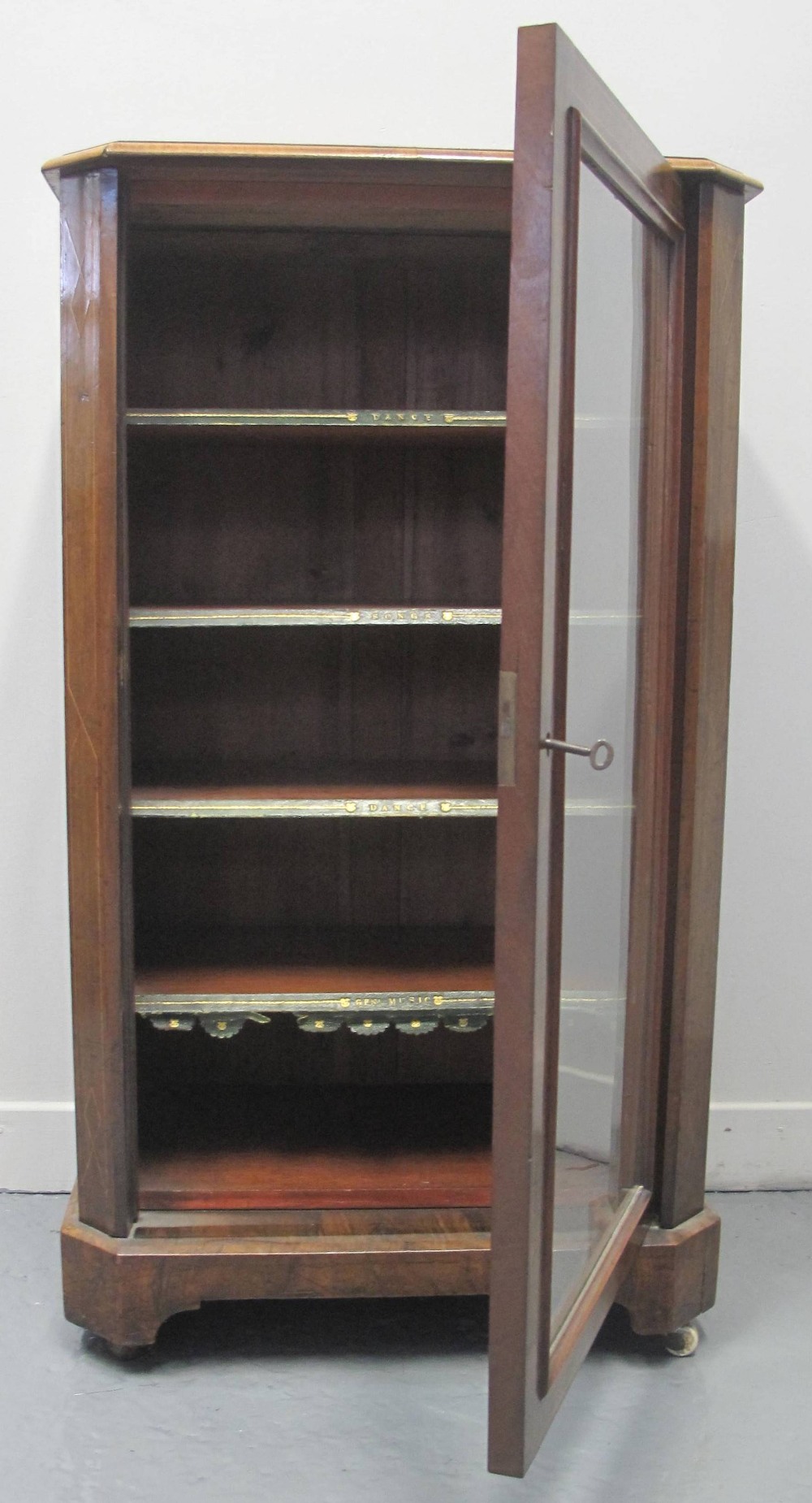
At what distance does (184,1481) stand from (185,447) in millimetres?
1412

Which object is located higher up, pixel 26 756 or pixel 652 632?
pixel 652 632

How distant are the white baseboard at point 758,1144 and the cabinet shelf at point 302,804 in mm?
870

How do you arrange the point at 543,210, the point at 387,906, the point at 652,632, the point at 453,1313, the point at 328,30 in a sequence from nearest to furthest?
the point at 543,210 < the point at 652,632 < the point at 453,1313 < the point at 328,30 < the point at 387,906

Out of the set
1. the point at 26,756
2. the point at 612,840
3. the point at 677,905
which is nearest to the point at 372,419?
the point at 612,840

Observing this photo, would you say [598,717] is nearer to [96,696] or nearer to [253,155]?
[96,696]

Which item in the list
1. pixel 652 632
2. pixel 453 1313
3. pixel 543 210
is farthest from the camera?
pixel 453 1313

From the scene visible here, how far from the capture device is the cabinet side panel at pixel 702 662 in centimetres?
156

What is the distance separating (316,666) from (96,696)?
1.85 feet

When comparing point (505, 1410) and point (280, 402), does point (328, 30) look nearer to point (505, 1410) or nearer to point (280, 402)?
point (280, 402)

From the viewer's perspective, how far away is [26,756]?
82.5 inches

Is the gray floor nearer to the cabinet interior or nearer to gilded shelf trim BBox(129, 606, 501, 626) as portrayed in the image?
the cabinet interior

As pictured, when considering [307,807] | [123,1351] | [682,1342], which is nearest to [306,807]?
[307,807]

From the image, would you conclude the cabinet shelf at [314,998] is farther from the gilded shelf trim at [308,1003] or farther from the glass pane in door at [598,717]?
the glass pane in door at [598,717]

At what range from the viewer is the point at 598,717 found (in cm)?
145
